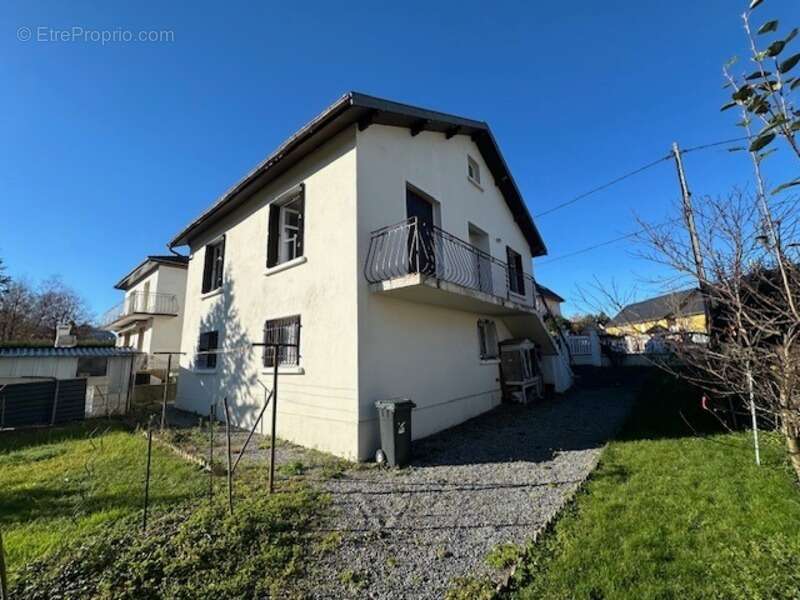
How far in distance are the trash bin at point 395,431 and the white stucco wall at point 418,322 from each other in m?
0.43

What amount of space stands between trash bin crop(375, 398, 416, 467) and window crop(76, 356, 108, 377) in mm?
12315

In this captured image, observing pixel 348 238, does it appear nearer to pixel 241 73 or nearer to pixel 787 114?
pixel 241 73

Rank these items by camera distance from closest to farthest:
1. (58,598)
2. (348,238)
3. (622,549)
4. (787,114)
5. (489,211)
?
(787,114), (58,598), (622,549), (348,238), (489,211)

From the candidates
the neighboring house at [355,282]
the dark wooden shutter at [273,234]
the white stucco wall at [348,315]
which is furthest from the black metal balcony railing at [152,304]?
the dark wooden shutter at [273,234]

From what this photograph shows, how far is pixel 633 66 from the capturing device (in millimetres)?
8953

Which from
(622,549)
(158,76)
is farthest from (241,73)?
(622,549)

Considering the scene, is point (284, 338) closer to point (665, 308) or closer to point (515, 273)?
point (665, 308)

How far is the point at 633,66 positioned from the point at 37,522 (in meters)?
14.5

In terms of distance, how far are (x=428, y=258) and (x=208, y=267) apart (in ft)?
30.2

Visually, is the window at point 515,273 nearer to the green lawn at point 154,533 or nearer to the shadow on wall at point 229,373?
the shadow on wall at point 229,373

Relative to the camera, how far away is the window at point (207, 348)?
37.6 ft

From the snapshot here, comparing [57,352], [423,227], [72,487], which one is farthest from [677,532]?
[57,352]

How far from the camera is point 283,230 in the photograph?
32.9ft

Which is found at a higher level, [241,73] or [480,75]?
[480,75]
